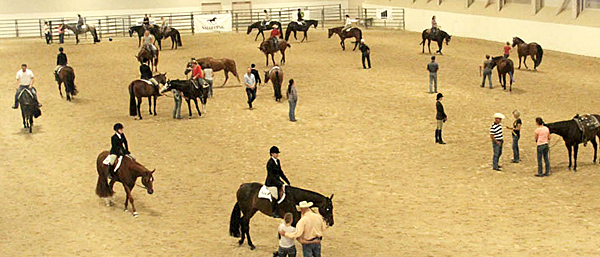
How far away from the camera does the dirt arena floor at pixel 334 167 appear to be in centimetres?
1548

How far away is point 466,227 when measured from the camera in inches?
632

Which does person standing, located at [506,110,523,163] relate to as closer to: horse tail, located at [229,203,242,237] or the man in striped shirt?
the man in striped shirt

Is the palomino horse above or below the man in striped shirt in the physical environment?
above

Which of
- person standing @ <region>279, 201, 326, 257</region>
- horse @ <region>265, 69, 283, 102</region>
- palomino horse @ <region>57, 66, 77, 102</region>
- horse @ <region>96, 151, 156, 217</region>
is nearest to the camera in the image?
person standing @ <region>279, 201, 326, 257</region>

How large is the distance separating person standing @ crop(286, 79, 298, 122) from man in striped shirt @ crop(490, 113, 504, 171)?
744 cm

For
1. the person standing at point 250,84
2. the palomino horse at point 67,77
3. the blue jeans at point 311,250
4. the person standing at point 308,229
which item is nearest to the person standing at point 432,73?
the person standing at point 250,84

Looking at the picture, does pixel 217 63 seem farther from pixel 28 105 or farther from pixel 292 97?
pixel 28 105

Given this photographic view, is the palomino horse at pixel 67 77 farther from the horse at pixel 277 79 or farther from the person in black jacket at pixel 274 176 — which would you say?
the person in black jacket at pixel 274 176

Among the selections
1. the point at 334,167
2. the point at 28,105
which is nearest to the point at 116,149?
the point at 334,167

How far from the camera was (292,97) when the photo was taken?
82.9 ft

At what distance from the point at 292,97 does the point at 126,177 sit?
30.8ft

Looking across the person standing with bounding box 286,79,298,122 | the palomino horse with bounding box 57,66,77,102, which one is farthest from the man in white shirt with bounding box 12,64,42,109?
the person standing with bounding box 286,79,298,122

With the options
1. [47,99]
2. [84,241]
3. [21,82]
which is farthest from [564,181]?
[47,99]

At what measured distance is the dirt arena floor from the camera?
1548 cm
